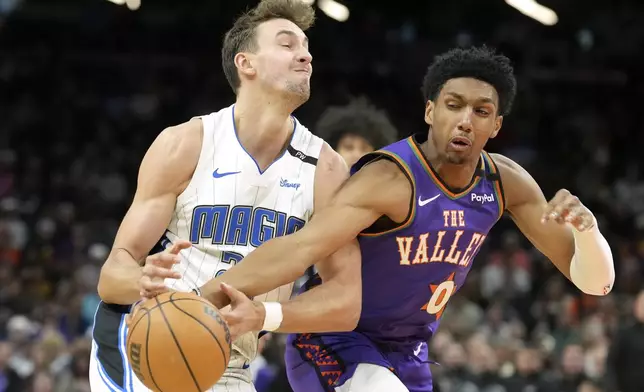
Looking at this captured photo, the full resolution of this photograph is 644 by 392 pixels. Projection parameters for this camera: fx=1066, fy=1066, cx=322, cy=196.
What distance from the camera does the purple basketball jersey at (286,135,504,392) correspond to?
4832 millimetres

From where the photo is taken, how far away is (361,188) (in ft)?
15.2

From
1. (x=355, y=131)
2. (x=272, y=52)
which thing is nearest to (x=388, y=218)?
(x=272, y=52)

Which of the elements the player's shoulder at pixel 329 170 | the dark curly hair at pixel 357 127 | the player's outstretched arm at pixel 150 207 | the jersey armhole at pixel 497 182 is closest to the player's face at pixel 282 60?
the player's shoulder at pixel 329 170

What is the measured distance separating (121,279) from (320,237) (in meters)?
0.84

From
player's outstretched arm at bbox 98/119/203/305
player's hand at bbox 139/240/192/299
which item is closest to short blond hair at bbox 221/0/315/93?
player's outstretched arm at bbox 98/119/203/305

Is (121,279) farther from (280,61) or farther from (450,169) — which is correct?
(450,169)

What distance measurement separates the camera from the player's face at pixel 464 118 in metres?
4.77

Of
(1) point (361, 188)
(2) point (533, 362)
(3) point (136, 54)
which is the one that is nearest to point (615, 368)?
(2) point (533, 362)

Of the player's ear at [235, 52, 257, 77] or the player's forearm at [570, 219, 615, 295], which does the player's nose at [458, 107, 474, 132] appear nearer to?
the player's forearm at [570, 219, 615, 295]

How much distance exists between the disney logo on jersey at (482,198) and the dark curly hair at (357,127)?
5.20 ft

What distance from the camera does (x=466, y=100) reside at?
480 centimetres

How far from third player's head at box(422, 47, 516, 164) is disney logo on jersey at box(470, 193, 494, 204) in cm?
18

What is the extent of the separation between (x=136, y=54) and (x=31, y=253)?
577 centimetres

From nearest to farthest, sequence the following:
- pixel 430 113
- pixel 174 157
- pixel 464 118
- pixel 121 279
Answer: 1. pixel 121 279
2. pixel 174 157
3. pixel 464 118
4. pixel 430 113
